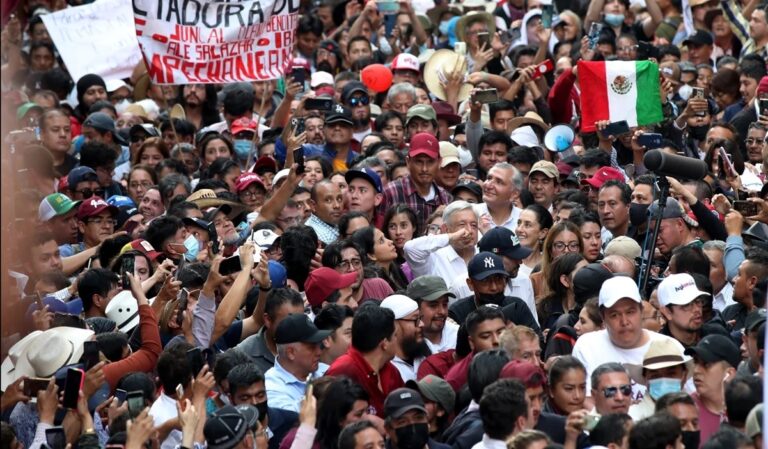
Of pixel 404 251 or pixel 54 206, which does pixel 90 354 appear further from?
pixel 54 206

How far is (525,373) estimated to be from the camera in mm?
8891

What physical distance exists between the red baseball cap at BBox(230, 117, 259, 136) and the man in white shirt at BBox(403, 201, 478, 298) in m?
4.87

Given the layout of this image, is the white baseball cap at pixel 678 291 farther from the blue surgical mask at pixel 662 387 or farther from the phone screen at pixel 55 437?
the phone screen at pixel 55 437

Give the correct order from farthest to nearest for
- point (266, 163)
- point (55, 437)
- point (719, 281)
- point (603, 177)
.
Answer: point (266, 163)
point (603, 177)
point (719, 281)
point (55, 437)

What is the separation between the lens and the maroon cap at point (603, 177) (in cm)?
1354

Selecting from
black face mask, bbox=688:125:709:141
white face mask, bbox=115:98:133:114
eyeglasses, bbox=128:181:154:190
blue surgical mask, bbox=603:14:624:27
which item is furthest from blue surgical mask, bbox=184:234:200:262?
blue surgical mask, bbox=603:14:624:27

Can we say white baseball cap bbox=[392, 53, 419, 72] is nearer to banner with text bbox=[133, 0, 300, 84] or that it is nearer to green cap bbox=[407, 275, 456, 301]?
banner with text bbox=[133, 0, 300, 84]

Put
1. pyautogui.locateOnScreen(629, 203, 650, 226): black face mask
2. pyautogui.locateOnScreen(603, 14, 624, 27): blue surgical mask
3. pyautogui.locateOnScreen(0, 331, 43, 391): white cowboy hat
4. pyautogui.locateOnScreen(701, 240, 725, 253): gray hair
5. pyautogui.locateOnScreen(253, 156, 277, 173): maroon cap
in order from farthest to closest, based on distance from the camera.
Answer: pyautogui.locateOnScreen(603, 14, 624, 27): blue surgical mask → pyautogui.locateOnScreen(253, 156, 277, 173): maroon cap → pyautogui.locateOnScreen(629, 203, 650, 226): black face mask → pyautogui.locateOnScreen(701, 240, 725, 253): gray hair → pyautogui.locateOnScreen(0, 331, 43, 391): white cowboy hat

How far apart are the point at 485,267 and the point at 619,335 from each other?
139cm

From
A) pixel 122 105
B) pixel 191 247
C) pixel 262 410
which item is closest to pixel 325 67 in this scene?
pixel 122 105

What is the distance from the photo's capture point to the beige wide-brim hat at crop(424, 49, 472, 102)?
17.4 meters

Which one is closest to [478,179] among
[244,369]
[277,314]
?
[277,314]

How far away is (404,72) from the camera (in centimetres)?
1802

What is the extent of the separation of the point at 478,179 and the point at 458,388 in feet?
16.3
